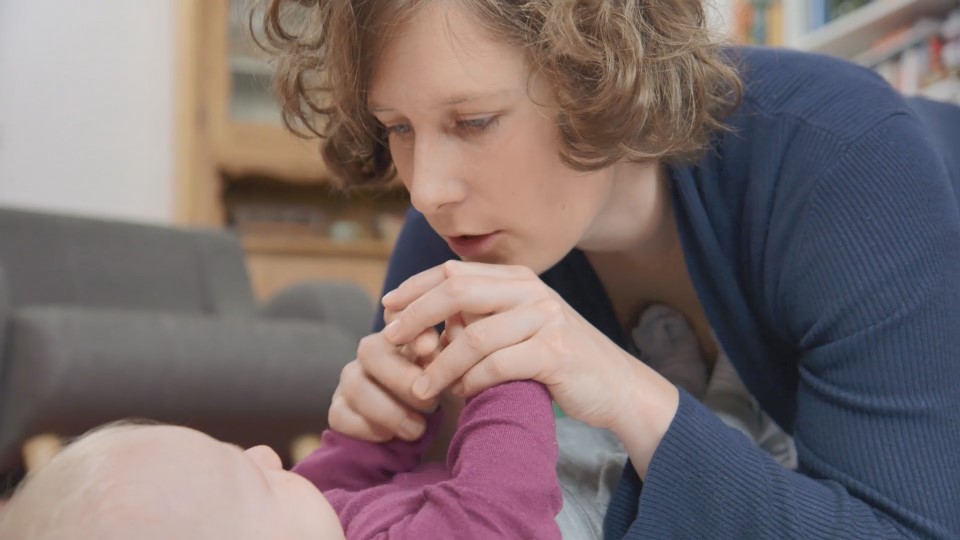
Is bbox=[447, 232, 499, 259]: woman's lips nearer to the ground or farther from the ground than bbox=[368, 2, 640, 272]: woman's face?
nearer to the ground

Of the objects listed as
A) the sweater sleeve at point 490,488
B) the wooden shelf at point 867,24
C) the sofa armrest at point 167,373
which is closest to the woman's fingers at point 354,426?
the sweater sleeve at point 490,488

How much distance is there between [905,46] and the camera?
2.61m

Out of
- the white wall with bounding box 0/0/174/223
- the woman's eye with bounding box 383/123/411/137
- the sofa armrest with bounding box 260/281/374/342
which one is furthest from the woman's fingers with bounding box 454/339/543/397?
the white wall with bounding box 0/0/174/223

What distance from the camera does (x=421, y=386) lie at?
31.0 inches

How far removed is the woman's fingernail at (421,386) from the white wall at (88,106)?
11.2 feet

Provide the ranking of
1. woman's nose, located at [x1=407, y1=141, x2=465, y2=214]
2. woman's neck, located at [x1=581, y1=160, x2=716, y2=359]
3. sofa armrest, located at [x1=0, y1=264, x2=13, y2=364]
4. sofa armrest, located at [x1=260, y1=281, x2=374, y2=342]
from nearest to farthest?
1. woman's nose, located at [x1=407, y1=141, x2=465, y2=214]
2. woman's neck, located at [x1=581, y1=160, x2=716, y2=359]
3. sofa armrest, located at [x1=0, y1=264, x2=13, y2=364]
4. sofa armrest, located at [x1=260, y1=281, x2=374, y2=342]

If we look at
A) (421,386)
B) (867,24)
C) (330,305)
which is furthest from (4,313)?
(867,24)

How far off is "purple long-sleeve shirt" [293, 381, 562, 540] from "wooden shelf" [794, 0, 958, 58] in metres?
2.12

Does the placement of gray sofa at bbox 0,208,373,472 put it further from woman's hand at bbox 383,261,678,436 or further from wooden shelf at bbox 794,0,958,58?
wooden shelf at bbox 794,0,958,58

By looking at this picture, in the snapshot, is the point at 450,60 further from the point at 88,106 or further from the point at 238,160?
the point at 88,106

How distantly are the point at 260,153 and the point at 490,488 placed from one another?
336cm

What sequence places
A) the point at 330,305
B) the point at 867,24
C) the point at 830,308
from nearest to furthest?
the point at 830,308 → the point at 330,305 → the point at 867,24

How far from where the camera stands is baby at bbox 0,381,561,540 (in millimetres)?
619

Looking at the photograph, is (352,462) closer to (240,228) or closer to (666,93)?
(666,93)
